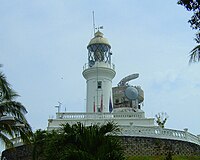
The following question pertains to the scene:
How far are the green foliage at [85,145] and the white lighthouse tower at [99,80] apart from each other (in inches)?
972

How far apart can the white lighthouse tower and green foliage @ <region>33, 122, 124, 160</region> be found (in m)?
24.7

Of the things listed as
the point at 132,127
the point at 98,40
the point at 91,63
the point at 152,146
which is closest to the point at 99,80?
the point at 91,63

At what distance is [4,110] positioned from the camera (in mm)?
20984

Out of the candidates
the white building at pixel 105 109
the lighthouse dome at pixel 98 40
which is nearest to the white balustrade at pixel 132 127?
the white building at pixel 105 109

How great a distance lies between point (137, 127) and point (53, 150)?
15.3 m

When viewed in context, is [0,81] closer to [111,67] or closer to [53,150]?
[53,150]

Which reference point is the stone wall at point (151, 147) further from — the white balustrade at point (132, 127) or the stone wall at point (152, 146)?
the white balustrade at point (132, 127)

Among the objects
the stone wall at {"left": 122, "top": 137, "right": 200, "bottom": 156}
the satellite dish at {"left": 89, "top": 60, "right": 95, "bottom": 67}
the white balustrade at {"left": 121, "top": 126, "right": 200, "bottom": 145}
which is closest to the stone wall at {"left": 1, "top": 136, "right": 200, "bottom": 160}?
the stone wall at {"left": 122, "top": 137, "right": 200, "bottom": 156}

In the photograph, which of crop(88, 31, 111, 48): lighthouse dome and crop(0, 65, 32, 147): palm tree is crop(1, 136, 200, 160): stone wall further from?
crop(88, 31, 111, 48): lighthouse dome

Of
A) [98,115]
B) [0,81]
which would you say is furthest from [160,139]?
[0,81]

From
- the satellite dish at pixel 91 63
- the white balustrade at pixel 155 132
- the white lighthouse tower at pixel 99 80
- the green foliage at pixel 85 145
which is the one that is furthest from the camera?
the satellite dish at pixel 91 63

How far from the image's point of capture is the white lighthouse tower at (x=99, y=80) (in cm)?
4441

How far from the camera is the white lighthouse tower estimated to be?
146 ft

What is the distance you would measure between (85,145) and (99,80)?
27415 millimetres
